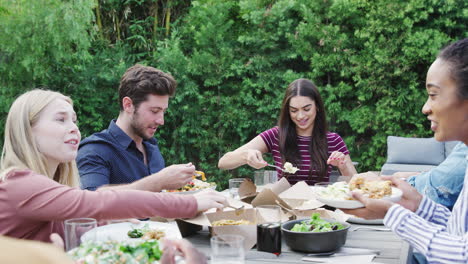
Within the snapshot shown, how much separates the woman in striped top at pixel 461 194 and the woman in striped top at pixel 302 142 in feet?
5.02

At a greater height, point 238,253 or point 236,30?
point 236,30

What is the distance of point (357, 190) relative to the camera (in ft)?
5.94

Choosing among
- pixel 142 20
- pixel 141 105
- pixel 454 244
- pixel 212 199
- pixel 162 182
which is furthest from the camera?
pixel 142 20

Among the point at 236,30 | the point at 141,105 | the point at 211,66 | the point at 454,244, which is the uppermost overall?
the point at 236,30

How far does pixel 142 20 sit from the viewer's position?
701 centimetres

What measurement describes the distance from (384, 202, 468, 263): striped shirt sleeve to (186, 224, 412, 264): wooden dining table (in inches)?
5.5

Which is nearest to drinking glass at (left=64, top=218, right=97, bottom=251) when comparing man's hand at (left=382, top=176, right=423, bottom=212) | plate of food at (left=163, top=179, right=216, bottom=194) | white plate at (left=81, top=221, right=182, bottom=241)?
white plate at (left=81, top=221, right=182, bottom=241)

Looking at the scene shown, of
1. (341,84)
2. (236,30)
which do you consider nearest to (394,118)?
(341,84)

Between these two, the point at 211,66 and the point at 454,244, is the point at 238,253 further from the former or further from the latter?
the point at 211,66

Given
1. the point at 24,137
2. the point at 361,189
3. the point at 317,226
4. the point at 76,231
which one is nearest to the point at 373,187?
the point at 361,189

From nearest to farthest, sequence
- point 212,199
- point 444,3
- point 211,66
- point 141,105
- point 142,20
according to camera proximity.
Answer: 1. point 212,199
2. point 141,105
3. point 444,3
4. point 211,66
5. point 142,20

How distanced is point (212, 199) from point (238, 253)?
60 cm

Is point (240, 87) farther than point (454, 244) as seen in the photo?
Yes

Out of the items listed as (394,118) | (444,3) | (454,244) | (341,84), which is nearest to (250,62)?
(341,84)
